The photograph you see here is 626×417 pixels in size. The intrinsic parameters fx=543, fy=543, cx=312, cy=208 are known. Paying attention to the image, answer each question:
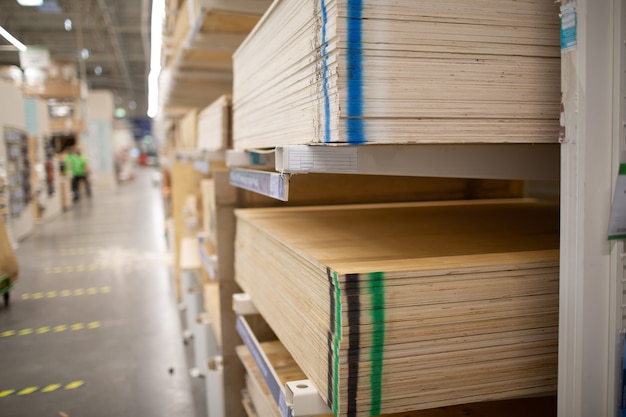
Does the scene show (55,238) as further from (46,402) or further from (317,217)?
(317,217)

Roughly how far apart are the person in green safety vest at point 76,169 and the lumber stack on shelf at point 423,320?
715 inches

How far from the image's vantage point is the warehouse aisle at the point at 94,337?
4020 mm

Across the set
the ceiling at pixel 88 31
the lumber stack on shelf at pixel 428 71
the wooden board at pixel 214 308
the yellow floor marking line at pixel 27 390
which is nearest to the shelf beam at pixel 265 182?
the lumber stack on shelf at pixel 428 71

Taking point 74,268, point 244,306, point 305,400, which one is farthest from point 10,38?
point 305,400

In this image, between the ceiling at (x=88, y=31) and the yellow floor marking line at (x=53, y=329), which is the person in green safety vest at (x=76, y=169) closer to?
the ceiling at (x=88, y=31)

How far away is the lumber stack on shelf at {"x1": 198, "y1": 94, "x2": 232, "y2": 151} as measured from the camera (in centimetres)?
270

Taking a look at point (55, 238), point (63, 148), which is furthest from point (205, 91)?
point (63, 148)

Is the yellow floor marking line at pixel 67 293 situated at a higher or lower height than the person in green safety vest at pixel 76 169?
lower

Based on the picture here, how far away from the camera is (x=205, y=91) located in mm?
4887

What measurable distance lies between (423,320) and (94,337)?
4880 millimetres

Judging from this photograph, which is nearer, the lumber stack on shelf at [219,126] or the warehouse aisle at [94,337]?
the lumber stack on shelf at [219,126]

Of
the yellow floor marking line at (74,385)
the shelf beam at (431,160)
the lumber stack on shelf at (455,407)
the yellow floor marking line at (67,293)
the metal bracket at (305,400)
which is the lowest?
the yellow floor marking line at (74,385)

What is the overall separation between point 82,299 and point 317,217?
5.47 m

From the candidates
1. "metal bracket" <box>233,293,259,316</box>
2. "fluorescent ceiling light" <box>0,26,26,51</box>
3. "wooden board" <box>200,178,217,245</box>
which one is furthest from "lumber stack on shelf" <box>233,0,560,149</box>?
"fluorescent ceiling light" <box>0,26,26,51</box>
